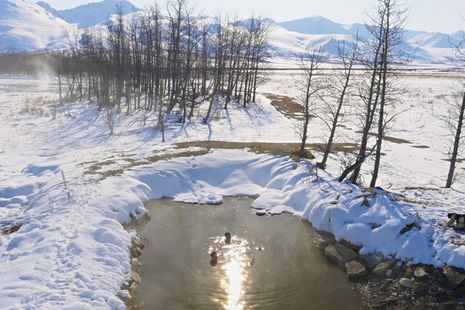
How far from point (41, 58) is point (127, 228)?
13103cm

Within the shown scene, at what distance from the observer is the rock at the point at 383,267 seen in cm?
1404

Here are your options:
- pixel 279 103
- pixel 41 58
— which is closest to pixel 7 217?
pixel 279 103

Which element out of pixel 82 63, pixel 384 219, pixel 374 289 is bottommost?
pixel 374 289

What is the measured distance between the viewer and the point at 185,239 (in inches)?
643

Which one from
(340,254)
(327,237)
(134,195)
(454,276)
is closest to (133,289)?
(134,195)

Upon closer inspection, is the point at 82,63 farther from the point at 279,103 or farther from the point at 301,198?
the point at 301,198

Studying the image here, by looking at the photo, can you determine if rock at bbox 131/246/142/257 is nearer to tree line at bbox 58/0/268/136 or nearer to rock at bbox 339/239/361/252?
rock at bbox 339/239/361/252

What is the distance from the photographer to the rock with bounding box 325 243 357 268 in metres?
Result: 15.0

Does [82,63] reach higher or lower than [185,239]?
higher

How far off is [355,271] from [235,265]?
14.4 feet

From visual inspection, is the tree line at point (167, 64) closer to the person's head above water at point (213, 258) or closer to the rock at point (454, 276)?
the person's head above water at point (213, 258)

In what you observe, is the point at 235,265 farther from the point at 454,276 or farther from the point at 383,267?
the point at 454,276

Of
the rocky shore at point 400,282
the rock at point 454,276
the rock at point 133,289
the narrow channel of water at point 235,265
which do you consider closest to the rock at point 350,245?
the rocky shore at point 400,282

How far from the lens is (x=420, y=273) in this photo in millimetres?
13336
